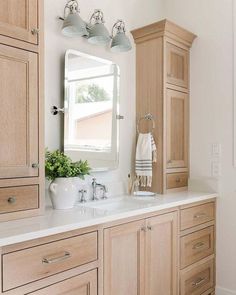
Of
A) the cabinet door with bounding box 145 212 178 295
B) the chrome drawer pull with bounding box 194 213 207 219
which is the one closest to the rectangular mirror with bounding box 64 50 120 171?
the cabinet door with bounding box 145 212 178 295

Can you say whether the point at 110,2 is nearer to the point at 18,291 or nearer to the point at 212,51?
the point at 212,51

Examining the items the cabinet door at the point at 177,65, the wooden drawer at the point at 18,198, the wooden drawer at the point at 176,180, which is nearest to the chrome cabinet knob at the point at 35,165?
the wooden drawer at the point at 18,198

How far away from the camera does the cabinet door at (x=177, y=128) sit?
109 inches

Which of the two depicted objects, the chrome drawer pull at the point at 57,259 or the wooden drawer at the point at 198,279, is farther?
the wooden drawer at the point at 198,279

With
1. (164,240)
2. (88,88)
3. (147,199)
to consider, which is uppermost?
(88,88)

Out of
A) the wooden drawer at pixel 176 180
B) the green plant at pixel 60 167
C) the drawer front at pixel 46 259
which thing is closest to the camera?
the drawer front at pixel 46 259

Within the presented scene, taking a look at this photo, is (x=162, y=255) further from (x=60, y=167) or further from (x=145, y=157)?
(x=60, y=167)

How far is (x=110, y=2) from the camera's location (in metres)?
2.66

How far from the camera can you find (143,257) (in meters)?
Result: 2.05

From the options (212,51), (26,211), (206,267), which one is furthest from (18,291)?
(212,51)

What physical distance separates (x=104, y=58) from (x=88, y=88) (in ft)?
1.11

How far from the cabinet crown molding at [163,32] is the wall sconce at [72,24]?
0.67 m

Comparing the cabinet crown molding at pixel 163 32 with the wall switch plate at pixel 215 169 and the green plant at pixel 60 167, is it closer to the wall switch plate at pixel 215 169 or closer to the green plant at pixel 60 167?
the wall switch plate at pixel 215 169

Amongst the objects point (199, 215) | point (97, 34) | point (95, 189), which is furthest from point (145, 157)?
point (97, 34)
